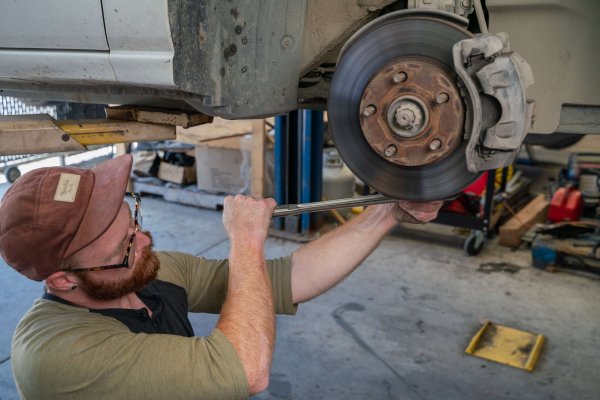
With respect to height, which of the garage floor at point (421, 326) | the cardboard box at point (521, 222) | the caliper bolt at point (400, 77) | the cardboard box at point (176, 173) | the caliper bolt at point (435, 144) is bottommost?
the garage floor at point (421, 326)

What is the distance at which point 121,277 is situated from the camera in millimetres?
1094

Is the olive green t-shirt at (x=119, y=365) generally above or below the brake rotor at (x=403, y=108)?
below

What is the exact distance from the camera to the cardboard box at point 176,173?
4.67 metres

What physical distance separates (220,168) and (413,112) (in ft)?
11.3

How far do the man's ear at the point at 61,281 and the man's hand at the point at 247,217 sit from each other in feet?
1.05

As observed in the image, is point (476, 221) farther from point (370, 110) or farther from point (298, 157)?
point (370, 110)

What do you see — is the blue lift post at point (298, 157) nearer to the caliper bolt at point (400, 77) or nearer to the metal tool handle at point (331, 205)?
the metal tool handle at point (331, 205)

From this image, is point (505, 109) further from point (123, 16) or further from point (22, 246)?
point (22, 246)

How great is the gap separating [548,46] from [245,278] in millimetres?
985

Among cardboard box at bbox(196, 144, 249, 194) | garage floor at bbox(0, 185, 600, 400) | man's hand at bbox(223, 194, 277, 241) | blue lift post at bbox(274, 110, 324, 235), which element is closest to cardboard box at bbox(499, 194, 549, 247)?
garage floor at bbox(0, 185, 600, 400)

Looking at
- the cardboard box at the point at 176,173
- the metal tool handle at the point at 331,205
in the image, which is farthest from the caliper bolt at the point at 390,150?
the cardboard box at the point at 176,173

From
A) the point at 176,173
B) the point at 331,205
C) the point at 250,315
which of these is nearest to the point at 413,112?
the point at 331,205

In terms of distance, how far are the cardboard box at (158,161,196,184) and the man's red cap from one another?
3.63 meters

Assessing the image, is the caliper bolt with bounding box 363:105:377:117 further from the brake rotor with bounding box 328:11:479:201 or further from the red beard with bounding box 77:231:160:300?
the red beard with bounding box 77:231:160:300
